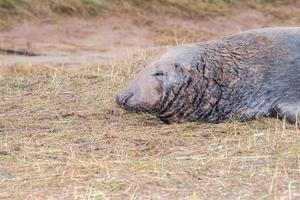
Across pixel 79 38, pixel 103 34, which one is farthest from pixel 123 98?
pixel 103 34

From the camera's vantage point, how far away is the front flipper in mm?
6902

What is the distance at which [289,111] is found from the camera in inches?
275

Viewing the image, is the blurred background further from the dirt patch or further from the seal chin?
the seal chin

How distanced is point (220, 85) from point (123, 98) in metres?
0.86

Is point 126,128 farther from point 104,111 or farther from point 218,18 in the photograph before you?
point 218,18

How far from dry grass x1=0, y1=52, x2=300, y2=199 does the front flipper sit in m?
0.10

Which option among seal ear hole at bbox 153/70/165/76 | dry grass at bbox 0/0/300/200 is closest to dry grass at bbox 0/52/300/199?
dry grass at bbox 0/0/300/200

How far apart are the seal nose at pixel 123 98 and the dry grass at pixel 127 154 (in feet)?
0.25

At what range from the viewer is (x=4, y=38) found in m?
14.2

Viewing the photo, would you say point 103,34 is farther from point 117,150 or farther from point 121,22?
point 117,150

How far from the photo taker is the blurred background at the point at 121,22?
1403cm

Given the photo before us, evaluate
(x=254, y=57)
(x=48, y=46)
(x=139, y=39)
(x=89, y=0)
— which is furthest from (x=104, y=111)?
(x=89, y=0)

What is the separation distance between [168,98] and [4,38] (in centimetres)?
766

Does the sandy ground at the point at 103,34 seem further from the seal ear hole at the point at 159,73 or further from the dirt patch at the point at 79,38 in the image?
the seal ear hole at the point at 159,73
